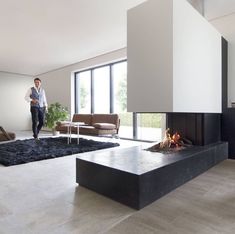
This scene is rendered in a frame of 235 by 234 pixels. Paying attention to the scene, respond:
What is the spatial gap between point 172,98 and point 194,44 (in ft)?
2.75

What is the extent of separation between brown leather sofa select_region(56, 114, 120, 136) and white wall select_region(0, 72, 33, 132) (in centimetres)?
328

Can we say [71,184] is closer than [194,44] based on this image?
Yes

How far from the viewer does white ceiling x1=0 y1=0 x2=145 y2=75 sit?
3.54 m

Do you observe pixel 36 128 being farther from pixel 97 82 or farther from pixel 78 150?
pixel 97 82

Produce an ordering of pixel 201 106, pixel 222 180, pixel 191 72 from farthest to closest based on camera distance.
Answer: pixel 201 106 < pixel 191 72 < pixel 222 180

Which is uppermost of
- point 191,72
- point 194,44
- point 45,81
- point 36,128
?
point 45,81

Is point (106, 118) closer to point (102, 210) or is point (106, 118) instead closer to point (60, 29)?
point (60, 29)

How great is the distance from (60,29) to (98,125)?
2.43 metres

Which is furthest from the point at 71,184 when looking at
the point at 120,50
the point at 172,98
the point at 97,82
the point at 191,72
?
the point at 97,82

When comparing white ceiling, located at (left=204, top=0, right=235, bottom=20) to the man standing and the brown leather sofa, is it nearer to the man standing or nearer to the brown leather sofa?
the brown leather sofa

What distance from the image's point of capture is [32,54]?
250 inches

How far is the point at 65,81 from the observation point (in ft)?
25.6

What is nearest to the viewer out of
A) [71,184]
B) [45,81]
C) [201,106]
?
[71,184]

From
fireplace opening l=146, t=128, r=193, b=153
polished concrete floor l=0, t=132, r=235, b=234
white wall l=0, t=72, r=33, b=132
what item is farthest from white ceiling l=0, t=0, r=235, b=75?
polished concrete floor l=0, t=132, r=235, b=234
